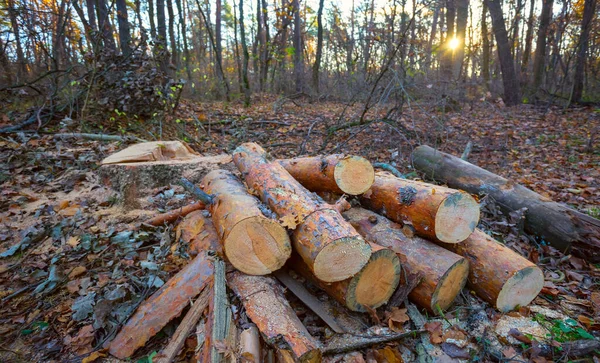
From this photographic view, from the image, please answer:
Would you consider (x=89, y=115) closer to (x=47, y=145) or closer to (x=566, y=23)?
(x=47, y=145)

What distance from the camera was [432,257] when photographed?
7.68ft

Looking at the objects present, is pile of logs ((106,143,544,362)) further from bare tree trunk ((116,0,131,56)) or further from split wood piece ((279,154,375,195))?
bare tree trunk ((116,0,131,56))

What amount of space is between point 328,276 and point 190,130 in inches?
253

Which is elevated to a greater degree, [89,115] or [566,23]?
[566,23]

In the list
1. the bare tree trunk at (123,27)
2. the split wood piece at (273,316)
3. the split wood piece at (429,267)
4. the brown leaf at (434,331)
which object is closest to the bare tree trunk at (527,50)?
the split wood piece at (429,267)

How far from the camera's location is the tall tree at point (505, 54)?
9.76 m

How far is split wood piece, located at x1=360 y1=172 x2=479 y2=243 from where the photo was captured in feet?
7.82

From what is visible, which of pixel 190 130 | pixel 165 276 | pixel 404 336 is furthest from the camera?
pixel 190 130

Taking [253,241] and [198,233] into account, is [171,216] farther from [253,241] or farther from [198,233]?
[253,241]

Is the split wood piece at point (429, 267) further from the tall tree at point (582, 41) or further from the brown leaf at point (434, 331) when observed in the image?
the tall tree at point (582, 41)

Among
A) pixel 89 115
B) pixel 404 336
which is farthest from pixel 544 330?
pixel 89 115

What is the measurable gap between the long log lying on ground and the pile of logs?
1.08 meters

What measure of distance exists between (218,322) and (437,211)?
1.68 metres

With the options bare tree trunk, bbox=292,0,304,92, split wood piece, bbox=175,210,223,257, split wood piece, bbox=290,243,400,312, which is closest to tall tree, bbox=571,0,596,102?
A: bare tree trunk, bbox=292,0,304,92
